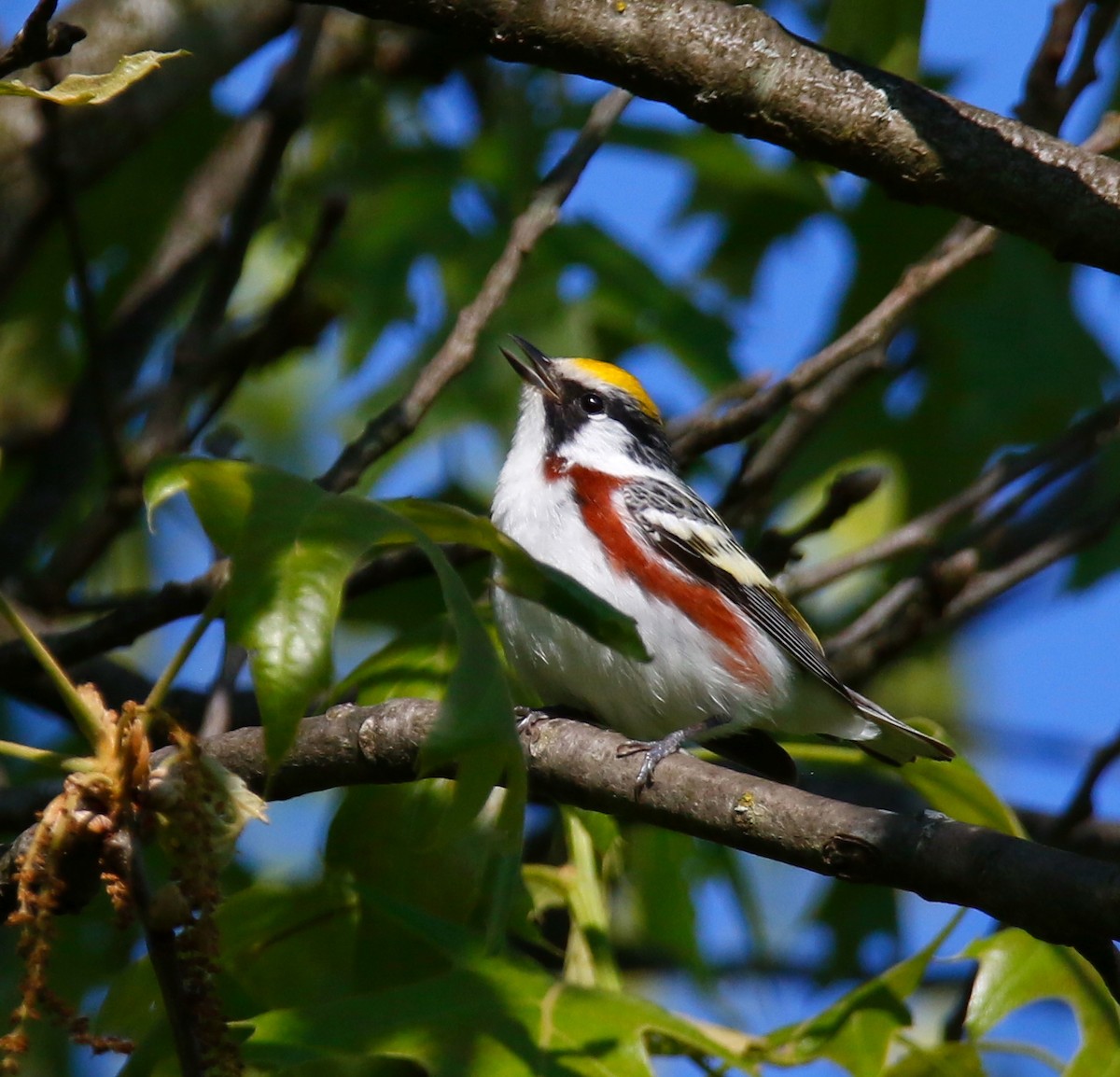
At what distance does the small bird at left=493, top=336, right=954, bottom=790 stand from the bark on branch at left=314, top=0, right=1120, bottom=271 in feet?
5.93

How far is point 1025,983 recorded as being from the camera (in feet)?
11.1

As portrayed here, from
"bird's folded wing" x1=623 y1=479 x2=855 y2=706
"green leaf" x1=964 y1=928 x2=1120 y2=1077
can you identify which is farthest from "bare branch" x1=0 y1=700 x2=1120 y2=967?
"bird's folded wing" x1=623 y1=479 x2=855 y2=706

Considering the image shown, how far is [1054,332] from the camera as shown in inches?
204

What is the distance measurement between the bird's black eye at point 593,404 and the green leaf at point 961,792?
244cm

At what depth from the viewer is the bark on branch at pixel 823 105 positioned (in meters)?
3.00

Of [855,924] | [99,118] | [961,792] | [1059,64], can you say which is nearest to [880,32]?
[1059,64]

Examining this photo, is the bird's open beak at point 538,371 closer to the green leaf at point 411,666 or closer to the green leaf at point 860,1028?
the green leaf at point 411,666

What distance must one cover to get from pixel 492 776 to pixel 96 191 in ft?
15.7

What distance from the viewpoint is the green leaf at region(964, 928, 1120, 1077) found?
11.1 feet

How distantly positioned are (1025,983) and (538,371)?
9.88 feet

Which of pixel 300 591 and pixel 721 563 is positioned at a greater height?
pixel 721 563

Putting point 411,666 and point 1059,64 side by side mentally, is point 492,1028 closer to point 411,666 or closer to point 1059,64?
point 411,666

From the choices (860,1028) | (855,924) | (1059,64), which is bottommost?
(860,1028)

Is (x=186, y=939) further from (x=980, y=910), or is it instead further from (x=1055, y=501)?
(x=1055, y=501)
